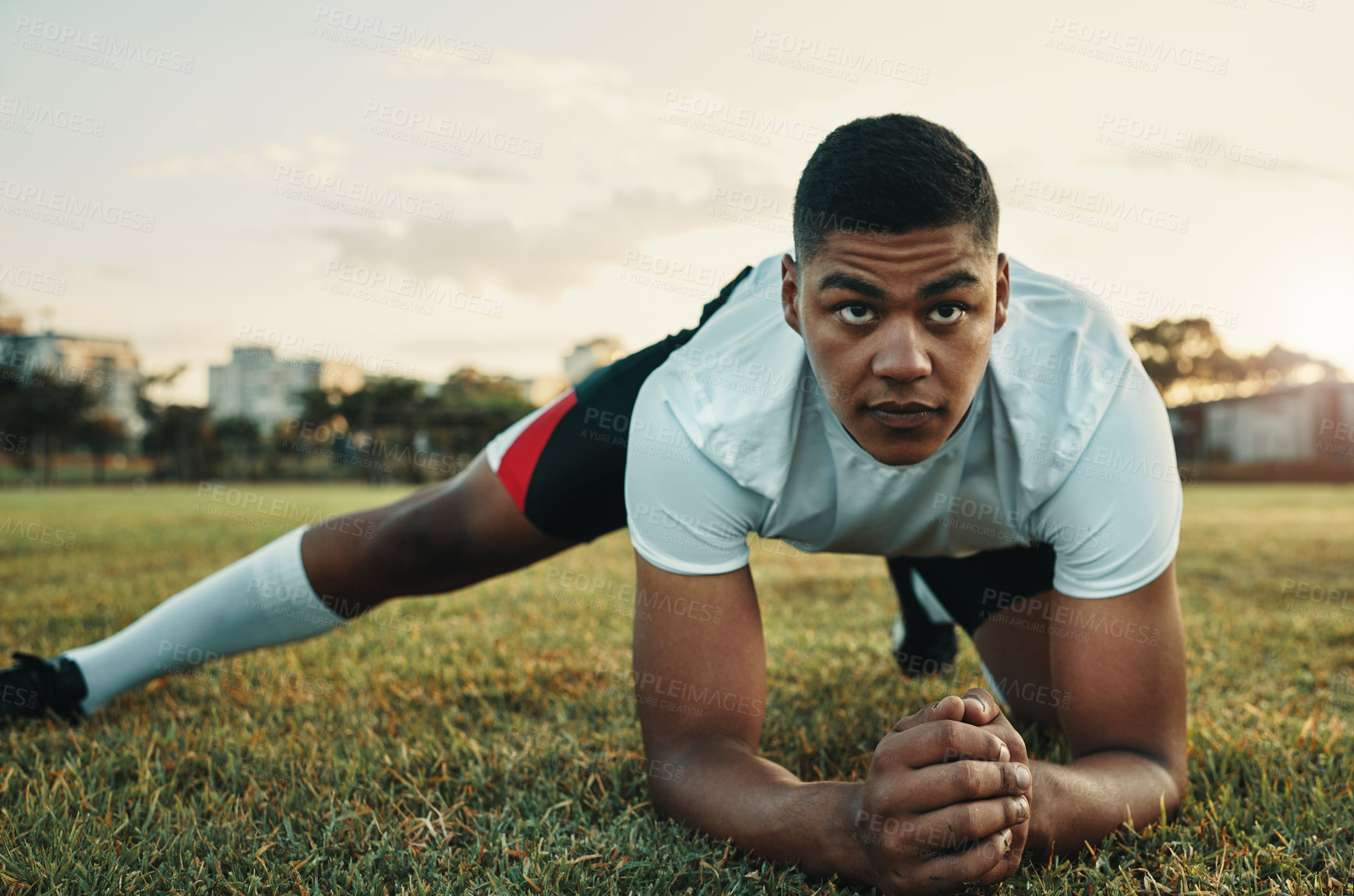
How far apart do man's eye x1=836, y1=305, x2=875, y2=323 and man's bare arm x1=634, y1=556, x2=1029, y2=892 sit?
0.58m

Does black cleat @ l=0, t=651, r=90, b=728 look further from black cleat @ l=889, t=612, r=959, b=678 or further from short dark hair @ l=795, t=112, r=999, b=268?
black cleat @ l=889, t=612, r=959, b=678

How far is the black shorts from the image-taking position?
244cm

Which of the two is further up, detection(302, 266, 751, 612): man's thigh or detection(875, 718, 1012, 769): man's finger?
detection(302, 266, 751, 612): man's thigh

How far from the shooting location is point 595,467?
2.43 meters

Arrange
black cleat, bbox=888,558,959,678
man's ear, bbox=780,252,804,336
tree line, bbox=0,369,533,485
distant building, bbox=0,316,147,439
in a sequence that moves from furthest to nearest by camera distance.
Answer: tree line, bbox=0,369,533,485 → distant building, bbox=0,316,147,439 → black cleat, bbox=888,558,959,678 → man's ear, bbox=780,252,804,336

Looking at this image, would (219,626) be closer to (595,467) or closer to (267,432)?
(595,467)

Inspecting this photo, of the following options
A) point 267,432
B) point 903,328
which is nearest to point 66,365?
point 267,432

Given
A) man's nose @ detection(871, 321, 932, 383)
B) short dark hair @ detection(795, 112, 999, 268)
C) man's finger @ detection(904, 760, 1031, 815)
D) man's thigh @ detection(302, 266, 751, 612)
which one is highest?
short dark hair @ detection(795, 112, 999, 268)

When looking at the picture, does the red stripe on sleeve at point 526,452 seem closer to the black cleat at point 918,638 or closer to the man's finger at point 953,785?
the black cleat at point 918,638

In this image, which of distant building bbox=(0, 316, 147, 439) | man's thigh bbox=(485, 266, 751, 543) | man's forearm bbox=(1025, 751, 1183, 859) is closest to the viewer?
man's forearm bbox=(1025, 751, 1183, 859)

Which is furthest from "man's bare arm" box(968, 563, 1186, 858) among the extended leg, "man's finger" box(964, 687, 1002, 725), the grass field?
the extended leg

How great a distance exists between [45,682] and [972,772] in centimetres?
264

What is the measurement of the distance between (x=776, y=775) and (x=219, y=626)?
6.22ft

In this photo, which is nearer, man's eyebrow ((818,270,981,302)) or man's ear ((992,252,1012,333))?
man's eyebrow ((818,270,981,302))
